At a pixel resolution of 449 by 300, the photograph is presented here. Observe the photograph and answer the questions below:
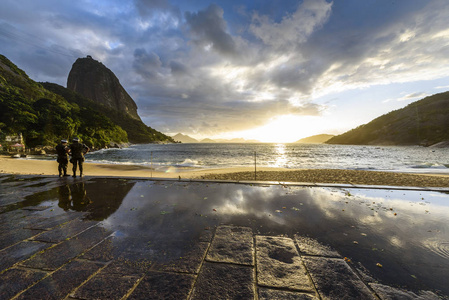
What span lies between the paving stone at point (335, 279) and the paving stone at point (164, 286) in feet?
6.06

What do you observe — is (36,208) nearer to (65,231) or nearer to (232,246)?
(65,231)

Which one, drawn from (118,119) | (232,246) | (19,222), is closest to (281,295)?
(232,246)

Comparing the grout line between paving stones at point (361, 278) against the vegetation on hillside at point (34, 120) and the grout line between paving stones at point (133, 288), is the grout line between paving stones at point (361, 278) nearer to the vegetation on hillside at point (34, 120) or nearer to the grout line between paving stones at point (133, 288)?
the grout line between paving stones at point (133, 288)

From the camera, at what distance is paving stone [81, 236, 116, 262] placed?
3000 millimetres

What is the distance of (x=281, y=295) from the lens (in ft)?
7.48

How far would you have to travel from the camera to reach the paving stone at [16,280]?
2250mm

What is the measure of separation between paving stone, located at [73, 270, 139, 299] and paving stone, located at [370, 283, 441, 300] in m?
3.42

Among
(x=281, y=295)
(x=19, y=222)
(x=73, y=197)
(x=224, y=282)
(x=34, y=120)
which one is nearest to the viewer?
(x=281, y=295)

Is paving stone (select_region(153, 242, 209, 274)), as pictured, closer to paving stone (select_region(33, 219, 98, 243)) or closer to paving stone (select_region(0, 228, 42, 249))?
paving stone (select_region(33, 219, 98, 243))

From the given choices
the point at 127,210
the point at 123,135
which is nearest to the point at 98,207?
the point at 127,210

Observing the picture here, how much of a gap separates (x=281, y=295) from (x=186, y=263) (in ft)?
5.02

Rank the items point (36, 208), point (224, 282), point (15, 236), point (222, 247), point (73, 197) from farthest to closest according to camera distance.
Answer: point (73, 197) < point (36, 208) < point (15, 236) < point (222, 247) < point (224, 282)

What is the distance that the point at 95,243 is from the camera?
11.4 feet

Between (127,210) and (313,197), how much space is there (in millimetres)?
6502
